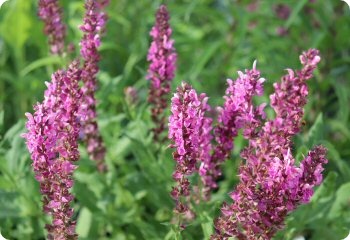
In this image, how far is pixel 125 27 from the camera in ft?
19.1

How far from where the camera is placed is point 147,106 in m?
3.72

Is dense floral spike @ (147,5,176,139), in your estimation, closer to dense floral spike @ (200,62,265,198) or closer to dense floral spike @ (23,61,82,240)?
dense floral spike @ (200,62,265,198)

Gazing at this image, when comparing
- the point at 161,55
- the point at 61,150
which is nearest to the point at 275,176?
the point at 61,150

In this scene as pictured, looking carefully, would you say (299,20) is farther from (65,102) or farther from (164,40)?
(65,102)

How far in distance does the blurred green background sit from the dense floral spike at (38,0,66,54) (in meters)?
0.20

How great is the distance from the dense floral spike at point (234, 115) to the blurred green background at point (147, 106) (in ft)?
0.57

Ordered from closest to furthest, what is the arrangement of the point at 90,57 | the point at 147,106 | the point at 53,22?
the point at 90,57 → the point at 53,22 → the point at 147,106

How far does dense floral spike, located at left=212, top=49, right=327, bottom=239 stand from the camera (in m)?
2.39

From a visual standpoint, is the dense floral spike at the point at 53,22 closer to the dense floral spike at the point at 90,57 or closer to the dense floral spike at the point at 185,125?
the dense floral spike at the point at 90,57

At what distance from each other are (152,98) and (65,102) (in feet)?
2.73

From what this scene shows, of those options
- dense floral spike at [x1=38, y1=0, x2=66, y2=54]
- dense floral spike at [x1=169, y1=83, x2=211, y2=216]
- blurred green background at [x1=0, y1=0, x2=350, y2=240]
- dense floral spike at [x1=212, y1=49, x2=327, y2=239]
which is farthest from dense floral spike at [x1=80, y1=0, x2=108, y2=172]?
dense floral spike at [x1=212, y1=49, x2=327, y2=239]

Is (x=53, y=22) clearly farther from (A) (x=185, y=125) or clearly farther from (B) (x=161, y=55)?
(A) (x=185, y=125)

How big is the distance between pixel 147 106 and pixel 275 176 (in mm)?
1487

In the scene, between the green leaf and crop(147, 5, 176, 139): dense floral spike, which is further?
the green leaf
